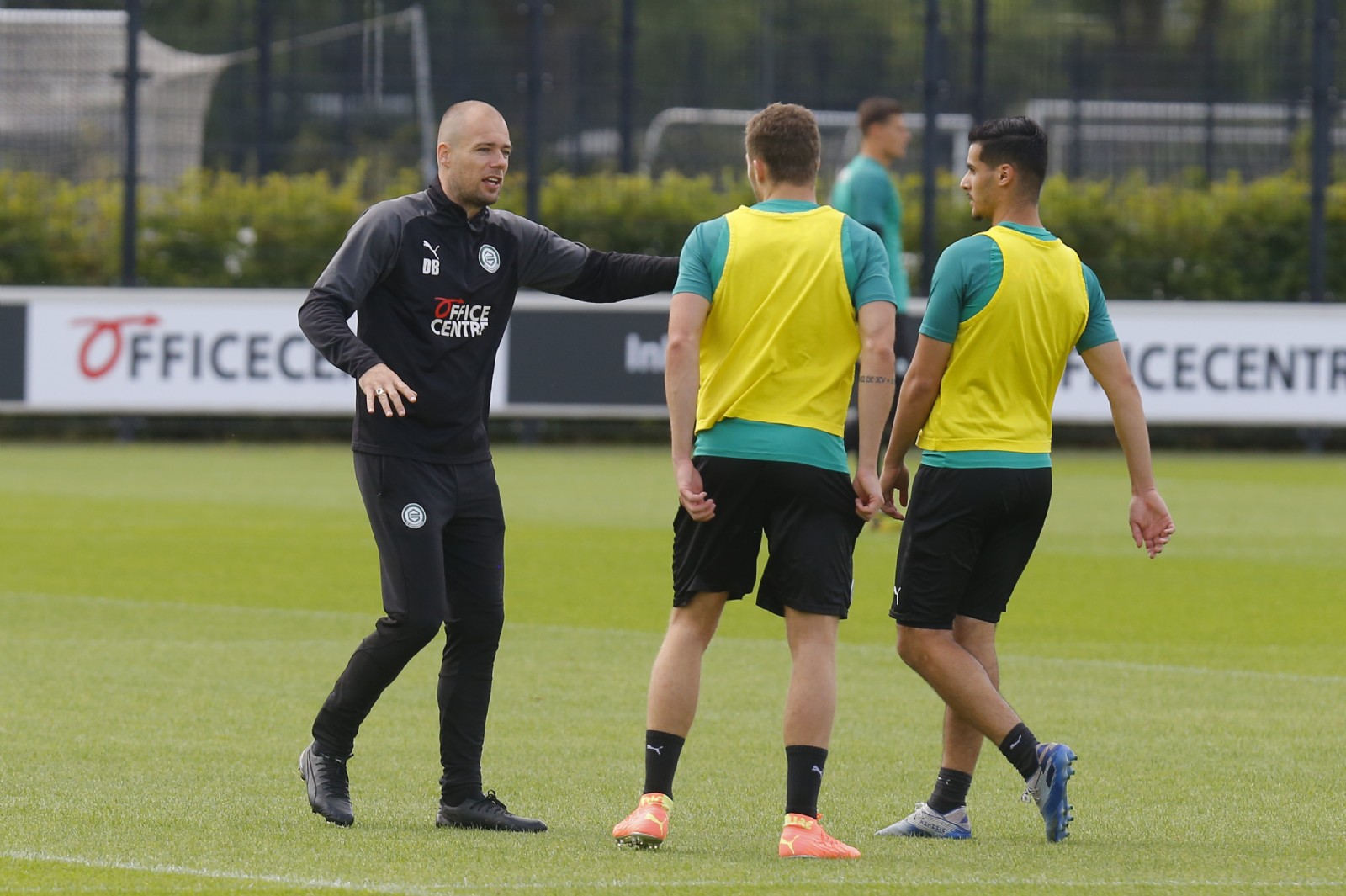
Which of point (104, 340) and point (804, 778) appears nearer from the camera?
point (804, 778)

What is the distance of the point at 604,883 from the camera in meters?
4.79

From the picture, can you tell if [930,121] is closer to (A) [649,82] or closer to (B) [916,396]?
(A) [649,82]

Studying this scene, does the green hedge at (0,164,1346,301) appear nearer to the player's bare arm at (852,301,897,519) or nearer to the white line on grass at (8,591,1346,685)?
the white line on grass at (8,591,1346,685)

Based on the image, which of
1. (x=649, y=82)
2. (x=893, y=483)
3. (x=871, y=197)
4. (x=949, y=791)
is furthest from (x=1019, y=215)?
(x=649, y=82)

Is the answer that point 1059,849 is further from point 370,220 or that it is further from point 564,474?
point 564,474

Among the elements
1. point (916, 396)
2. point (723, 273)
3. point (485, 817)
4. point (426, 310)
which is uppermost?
point (723, 273)

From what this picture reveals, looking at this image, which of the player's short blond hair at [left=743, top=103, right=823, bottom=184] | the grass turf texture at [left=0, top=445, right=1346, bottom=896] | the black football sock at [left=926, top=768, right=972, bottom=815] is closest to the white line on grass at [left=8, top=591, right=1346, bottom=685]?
the grass turf texture at [left=0, top=445, right=1346, bottom=896]

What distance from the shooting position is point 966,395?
18.0 feet

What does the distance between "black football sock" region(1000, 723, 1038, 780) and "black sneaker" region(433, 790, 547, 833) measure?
123 centimetres

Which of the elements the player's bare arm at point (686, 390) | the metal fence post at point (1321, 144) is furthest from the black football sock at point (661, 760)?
the metal fence post at point (1321, 144)

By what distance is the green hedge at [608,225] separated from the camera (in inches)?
810

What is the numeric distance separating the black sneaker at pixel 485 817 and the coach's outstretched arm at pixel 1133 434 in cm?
179

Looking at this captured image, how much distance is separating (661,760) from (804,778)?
374 millimetres

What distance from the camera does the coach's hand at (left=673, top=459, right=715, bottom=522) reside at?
5.20 m
